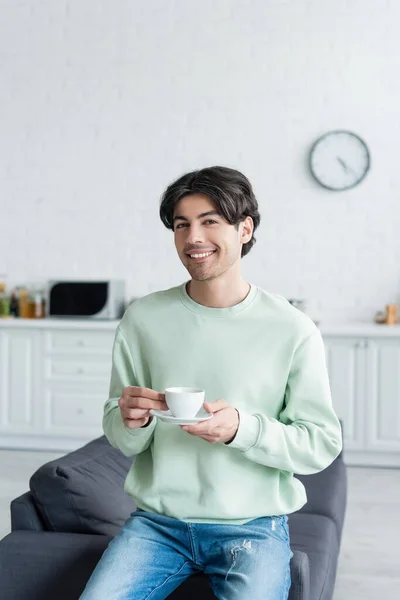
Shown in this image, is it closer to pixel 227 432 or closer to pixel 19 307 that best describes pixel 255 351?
pixel 227 432

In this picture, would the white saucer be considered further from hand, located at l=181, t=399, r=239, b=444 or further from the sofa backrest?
the sofa backrest

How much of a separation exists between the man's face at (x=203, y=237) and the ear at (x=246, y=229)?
0.04 metres

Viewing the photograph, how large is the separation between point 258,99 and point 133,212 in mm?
1023

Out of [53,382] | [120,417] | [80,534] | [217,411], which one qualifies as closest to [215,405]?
Answer: [217,411]

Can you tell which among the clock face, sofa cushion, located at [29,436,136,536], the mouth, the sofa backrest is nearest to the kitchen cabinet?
the clock face

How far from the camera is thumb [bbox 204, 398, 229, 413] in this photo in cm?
150

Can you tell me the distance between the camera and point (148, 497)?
5.49 feet

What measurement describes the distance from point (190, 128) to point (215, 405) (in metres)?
3.70

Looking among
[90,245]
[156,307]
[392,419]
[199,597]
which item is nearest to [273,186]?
[90,245]

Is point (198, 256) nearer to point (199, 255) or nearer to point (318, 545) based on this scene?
point (199, 255)

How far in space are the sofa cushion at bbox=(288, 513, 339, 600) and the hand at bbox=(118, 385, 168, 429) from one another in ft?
1.81

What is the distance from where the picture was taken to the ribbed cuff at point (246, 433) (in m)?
1.55

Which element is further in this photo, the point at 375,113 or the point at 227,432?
the point at 375,113

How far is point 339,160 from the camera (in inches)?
Result: 192
